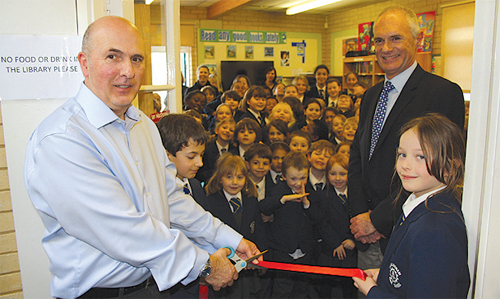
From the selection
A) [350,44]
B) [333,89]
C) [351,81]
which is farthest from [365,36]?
[333,89]

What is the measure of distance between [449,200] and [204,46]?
33.4 ft

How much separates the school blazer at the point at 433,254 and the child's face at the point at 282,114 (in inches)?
139

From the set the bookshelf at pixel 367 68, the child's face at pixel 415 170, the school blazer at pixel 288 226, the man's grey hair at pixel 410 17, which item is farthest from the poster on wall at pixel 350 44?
the child's face at pixel 415 170

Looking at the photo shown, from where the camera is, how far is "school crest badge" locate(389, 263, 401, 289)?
4.38 ft

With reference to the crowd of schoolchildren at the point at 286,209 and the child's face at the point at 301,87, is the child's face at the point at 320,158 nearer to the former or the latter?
the crowd of schoolchildren at the point at 286,209

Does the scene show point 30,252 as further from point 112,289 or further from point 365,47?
point 365,47

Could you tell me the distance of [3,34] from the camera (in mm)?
1714

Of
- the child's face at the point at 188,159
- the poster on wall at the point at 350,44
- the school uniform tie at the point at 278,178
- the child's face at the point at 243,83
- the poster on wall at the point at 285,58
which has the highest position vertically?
the poster on wall at the point at 350,44

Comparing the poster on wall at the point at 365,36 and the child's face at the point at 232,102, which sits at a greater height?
the poster on wall at the point at 365,36

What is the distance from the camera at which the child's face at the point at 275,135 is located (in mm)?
4395

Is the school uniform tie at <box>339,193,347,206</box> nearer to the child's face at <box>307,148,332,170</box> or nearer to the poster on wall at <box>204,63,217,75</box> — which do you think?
the child's face at <box>307,148,332,170</box>

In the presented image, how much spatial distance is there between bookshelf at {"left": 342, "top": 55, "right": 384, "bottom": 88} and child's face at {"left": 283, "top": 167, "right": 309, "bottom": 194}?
21.6 ft

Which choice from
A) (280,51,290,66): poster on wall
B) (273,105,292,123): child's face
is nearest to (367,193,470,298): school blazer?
(273,105,292,123): child's face

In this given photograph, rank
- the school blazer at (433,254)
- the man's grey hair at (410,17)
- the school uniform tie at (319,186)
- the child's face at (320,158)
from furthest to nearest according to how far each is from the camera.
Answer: the child's face at (320,158), the school uniform tie at (319,186), the man's grey hair at (410,17), the school blazer at (433,254)
